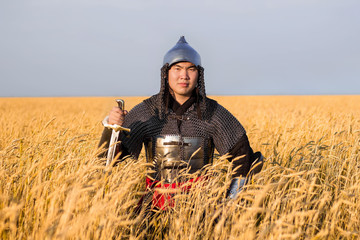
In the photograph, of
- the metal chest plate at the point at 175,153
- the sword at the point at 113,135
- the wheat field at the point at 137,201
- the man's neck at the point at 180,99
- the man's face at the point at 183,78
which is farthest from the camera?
the man's neck at the point at 180,99

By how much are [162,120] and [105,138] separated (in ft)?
1.91

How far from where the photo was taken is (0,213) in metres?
1.62

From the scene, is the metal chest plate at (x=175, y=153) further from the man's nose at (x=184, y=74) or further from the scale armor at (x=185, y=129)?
the man's nose at (x=184, y=74)

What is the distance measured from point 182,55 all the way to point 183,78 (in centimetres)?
23

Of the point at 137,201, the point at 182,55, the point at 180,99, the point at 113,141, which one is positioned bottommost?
the point at 137,201

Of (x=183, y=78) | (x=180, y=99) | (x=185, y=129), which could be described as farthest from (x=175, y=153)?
(x=183, y=78)

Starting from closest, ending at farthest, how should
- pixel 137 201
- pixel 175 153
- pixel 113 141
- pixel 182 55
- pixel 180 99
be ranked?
1. pixel 137 201
2. pixel 113 141
3. pixel 175 153
4. pixel 182 55
5. pixel 180 99

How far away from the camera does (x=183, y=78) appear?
9.49ft

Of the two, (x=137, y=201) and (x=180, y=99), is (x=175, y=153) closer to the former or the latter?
(x=180, y=99)

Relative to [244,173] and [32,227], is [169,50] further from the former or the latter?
[32,227]

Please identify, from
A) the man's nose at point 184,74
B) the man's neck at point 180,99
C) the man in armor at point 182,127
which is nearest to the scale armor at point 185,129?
the man in armor at point 182,127

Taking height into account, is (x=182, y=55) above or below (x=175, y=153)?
above

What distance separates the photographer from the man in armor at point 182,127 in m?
2.85

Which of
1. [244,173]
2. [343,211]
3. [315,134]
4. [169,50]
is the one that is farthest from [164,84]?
[315,134]
